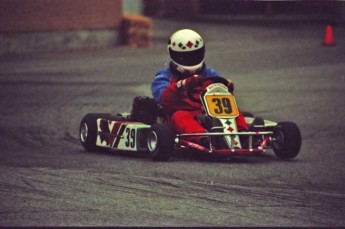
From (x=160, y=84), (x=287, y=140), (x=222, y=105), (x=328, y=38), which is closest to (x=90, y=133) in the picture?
(x=160, y=84)

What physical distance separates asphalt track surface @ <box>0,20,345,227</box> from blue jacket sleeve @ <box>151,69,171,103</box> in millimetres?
634

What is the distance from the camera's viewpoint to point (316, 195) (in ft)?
26.9

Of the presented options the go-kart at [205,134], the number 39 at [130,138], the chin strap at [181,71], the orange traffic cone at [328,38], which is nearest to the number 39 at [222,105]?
the go-kart at [205,134]

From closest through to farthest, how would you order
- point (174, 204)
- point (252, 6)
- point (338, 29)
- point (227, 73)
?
point (174, 204)
point (227, 73)
point (338, 29)
point (252, 6)

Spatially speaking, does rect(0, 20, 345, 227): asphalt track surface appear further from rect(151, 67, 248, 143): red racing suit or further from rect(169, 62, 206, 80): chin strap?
rect(169, 62, 206, 80): chin strap

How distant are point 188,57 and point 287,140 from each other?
1363mm

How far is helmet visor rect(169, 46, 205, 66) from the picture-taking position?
36.2 ft

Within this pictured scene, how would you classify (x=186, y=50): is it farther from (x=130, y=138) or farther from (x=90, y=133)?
(x=90, y=133)

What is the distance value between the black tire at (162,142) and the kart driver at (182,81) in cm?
28

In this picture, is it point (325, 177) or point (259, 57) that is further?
point (259, 57)

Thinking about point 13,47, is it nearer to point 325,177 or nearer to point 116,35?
point 116,35

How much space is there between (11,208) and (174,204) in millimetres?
1124

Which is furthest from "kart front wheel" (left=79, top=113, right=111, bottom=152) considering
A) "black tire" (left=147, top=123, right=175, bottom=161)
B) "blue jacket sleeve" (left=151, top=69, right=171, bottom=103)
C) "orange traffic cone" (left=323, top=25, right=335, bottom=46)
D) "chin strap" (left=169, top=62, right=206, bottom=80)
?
"orange traffic cone" (left=323, top=25, right=335, bottom=46)

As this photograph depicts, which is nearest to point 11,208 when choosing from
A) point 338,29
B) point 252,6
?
point 338,29
